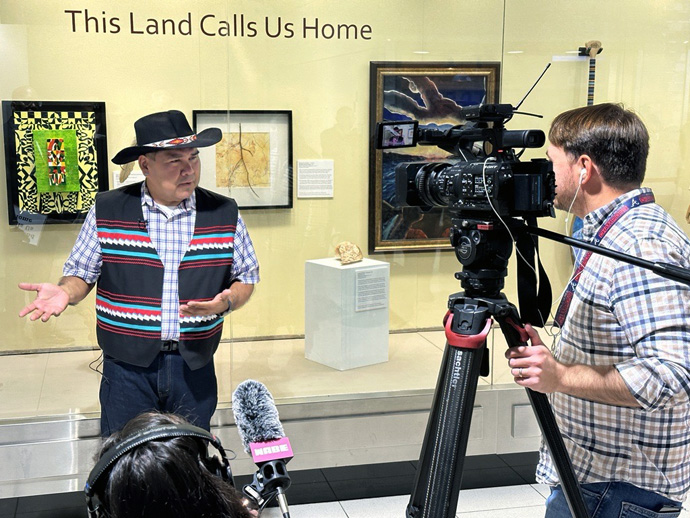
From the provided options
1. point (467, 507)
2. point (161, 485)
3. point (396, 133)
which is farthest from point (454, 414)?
point (467, 507)

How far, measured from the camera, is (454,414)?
1616mm

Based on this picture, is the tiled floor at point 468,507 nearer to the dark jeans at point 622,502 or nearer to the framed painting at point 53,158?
the framed painting at point 53,158

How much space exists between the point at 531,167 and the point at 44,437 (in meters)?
2.43

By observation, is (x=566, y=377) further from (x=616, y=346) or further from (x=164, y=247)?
(x=164, y=247)

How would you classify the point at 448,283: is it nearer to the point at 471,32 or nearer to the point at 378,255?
the point at 378,255

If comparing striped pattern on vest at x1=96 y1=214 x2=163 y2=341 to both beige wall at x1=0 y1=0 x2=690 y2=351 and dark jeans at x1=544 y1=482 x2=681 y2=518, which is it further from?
dark jeans at x1=544 y1=482 x2=681 y2=518

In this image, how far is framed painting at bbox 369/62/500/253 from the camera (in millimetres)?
3527

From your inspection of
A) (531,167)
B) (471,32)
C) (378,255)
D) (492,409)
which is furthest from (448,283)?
(531,167)

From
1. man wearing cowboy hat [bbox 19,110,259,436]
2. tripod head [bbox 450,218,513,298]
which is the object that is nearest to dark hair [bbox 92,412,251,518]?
tripod head [bbox 450,218,513,298]

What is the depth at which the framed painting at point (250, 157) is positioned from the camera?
3.37 m

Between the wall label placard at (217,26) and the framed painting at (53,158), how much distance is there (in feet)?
1.05

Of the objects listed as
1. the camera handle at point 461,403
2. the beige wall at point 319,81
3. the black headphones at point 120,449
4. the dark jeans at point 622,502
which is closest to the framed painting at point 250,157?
the beige wall at point 319,81

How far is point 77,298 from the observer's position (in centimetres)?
260

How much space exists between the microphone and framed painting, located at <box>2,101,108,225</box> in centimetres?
220
